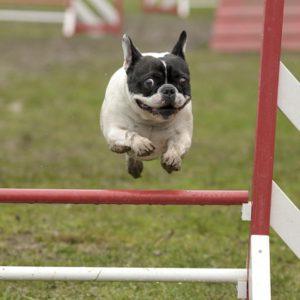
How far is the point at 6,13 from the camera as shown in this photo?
16.5 m

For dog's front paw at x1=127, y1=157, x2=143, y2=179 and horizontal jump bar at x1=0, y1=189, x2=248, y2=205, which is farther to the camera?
dog's front paw at x1=127, y1=157, x2=143, y2=179

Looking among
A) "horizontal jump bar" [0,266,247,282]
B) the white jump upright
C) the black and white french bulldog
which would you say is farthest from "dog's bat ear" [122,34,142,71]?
the white jump upright

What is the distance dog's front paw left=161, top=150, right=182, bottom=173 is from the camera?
4.04 m

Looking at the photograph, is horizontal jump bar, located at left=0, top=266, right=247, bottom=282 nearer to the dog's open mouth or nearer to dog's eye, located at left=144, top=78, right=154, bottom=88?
the dog's open mouth

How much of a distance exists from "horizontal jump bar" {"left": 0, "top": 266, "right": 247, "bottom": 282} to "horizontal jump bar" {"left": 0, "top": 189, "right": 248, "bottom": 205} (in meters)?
0.31

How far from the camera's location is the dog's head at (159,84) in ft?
12.7

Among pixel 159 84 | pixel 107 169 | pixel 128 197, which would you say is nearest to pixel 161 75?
pixel 159 84

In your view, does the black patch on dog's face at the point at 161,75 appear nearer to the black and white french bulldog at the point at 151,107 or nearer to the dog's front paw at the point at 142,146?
the black and white french bulldog at the point at 151,107

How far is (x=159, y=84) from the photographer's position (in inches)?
154

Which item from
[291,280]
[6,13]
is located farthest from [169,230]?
[6,13]

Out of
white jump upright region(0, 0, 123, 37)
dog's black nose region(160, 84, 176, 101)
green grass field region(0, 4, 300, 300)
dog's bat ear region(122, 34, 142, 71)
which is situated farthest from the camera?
white jump upright region(0, 0, 123, 37)

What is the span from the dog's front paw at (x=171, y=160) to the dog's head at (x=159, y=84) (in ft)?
0.52

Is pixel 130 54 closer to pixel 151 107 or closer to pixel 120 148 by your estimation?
pixel 151 107

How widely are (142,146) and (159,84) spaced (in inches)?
10.8
